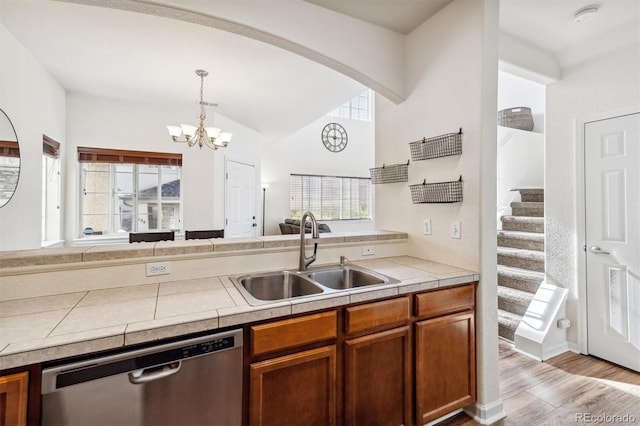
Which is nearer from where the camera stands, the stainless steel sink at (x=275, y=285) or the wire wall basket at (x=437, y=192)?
the stainless steel sink at (x=275, y=285)

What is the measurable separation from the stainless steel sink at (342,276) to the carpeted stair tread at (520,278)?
2142 millimetres

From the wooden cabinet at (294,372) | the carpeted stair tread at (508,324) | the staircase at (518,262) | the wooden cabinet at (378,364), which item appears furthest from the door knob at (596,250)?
the wooden cabinet at (294,372)

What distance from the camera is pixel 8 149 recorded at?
8.09 ft

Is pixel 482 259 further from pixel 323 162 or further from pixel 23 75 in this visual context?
pixel 323 162

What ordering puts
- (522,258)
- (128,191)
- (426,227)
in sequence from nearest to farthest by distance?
(426,227) < (522,258) < (128,191)

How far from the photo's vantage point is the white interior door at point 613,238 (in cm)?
224

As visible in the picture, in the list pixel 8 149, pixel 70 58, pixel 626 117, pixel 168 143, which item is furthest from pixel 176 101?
pixel 626 117

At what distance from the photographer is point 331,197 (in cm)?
770

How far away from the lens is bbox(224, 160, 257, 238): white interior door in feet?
16.8

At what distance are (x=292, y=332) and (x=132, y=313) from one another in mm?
633

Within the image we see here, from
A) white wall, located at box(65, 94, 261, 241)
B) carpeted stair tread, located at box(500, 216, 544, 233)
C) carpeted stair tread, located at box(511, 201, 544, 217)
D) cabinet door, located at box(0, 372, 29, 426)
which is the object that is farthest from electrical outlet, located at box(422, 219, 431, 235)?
white wall, located at box(65, 94, 261, 241)

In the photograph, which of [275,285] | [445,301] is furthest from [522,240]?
[275,285]

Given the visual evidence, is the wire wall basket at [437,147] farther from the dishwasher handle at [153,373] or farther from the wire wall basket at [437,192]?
the dishwasher handle at [153,373]

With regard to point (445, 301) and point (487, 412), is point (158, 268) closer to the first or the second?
point (445, 301)
